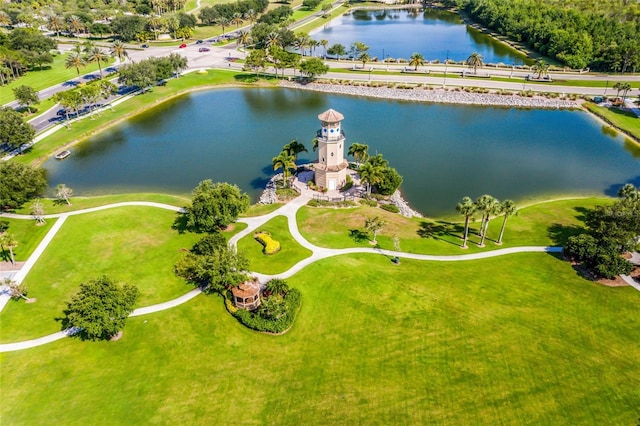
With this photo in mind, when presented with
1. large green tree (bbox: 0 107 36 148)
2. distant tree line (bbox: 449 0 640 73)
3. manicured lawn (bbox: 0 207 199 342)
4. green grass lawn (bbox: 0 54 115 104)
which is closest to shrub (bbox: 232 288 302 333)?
manicured lawn (bbox: 0 207 199 342)

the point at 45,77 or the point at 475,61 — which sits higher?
the point at 475,61

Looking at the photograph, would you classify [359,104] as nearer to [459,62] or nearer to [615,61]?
[459,62]

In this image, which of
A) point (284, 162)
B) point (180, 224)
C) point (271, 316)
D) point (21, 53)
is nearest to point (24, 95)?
point (21, 53)

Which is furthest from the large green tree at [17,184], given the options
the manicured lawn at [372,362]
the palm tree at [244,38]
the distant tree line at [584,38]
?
the distant tree line at [584,38]

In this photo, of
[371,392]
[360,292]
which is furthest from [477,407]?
[360,292]

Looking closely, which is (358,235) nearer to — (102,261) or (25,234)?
(102,261)

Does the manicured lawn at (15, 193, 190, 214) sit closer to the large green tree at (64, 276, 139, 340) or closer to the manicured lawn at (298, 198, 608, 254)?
the manicured lawn at (298, 198, 608, 254)

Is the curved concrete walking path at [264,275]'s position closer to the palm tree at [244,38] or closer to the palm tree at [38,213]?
the palm tree at [38,213]
